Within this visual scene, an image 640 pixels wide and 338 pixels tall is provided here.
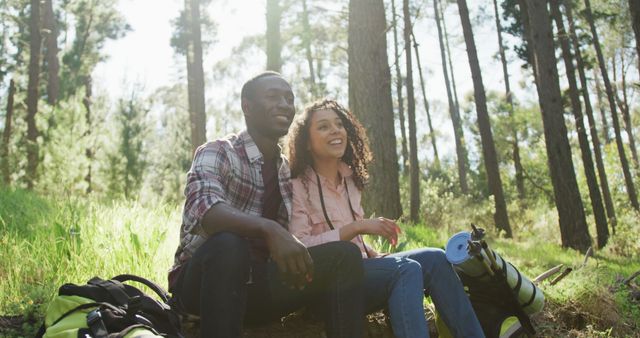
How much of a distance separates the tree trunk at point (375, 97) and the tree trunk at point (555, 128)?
4.48 meters

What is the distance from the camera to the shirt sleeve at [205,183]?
7.09ft

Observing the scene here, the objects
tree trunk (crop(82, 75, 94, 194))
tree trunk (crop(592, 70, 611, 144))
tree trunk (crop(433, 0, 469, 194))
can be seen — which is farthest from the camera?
tree trunk (crop(592, 70, 611, 144))

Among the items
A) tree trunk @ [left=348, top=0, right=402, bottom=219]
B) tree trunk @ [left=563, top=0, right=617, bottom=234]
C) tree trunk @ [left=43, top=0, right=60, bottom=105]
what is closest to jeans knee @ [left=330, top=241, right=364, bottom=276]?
tree trunk @ [left=348, top=0, right=402, bottom=219]

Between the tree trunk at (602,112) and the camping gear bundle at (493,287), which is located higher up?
the tree trunk at (602,112)

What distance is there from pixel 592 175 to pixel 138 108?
427 inches

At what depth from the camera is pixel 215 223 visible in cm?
211

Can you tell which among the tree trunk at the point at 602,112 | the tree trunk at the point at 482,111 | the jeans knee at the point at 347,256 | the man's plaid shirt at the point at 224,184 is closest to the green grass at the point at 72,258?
the man's plaid shirt at the point at 224,184

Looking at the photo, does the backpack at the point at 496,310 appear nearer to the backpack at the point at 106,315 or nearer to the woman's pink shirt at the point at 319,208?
the woman's pink shirt at the point at 319,208

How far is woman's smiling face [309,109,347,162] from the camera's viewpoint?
2859 millimetres

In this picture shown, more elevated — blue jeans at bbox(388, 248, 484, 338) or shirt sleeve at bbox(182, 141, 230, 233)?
shirt sleeve at bbox(182, 141, 230, 233)

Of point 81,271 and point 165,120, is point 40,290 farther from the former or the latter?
point 165,120

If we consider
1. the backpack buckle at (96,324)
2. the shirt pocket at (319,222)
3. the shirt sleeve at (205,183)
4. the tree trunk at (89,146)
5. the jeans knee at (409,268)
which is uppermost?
the tree trunk at (89,146)

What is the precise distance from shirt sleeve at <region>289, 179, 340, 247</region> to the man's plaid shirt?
48 millimetres

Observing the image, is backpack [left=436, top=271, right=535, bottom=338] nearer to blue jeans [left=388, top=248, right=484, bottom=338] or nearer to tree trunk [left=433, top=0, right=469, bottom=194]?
blue jeans [left=388, top=248, right=484, bottom=338]
